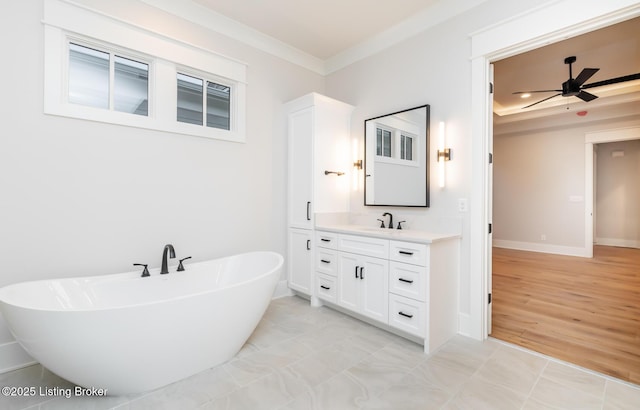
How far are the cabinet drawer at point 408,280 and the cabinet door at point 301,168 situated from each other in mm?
1141

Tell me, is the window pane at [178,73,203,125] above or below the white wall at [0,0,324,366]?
above

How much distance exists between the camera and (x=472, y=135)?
8.41 feet

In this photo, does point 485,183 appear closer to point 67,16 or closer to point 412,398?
point 412,398

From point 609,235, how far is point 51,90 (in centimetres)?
1024

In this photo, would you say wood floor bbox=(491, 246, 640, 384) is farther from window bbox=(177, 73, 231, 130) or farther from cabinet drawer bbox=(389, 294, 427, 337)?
window bbox=(177, 73, 231, 130)

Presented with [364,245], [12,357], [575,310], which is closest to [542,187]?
[575,310]

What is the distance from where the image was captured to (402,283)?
2453 mm

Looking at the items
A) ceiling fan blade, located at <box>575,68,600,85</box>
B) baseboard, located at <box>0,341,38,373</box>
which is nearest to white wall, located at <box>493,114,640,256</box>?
ceiling fan blade, located at <box>575,68,600,85</box>

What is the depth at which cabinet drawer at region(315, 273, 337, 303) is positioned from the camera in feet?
10.0

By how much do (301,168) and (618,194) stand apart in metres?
7.85

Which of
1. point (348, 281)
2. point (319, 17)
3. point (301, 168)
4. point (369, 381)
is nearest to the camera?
point (369, 381)

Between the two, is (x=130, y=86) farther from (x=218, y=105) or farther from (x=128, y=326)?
(x=128, y=326)

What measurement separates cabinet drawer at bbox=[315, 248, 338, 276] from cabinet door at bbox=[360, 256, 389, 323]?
38 centimetres

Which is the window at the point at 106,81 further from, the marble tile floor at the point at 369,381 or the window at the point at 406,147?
the window at the point at 406,147
